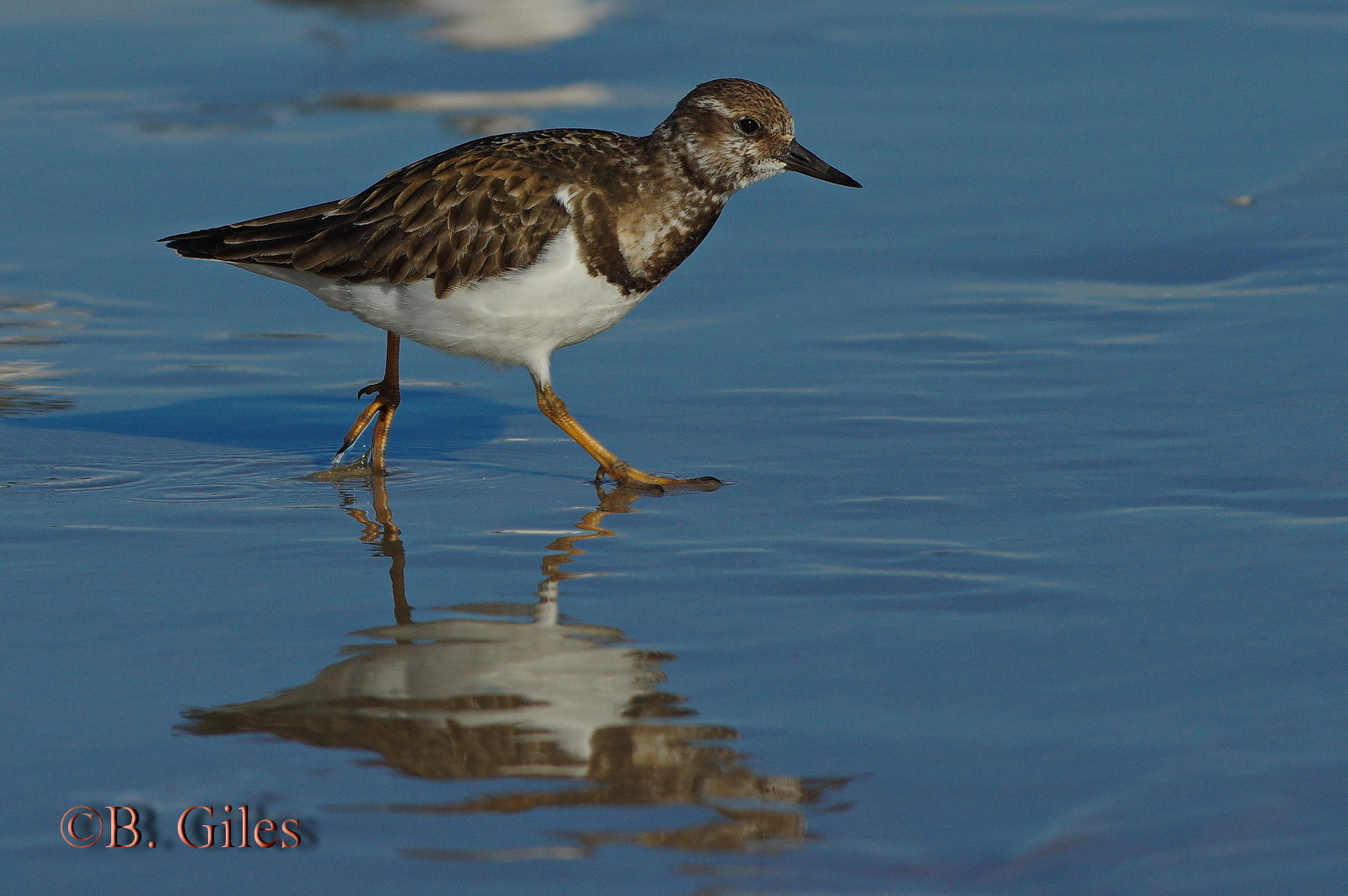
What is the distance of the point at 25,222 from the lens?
31.8 feet

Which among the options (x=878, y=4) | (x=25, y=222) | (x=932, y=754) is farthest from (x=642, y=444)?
(x=878, y=4)

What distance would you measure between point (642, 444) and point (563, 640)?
2.17m

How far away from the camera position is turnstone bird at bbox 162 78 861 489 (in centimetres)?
661

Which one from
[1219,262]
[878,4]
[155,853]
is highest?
[878,4]

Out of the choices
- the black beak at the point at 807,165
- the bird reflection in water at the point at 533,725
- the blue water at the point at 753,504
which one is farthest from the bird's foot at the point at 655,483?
the black beak at the point at 807,165

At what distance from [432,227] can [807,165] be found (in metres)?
1.58

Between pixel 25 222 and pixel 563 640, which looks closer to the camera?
pixel 563 640

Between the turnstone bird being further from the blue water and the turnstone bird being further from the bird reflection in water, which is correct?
the bird reflection in water

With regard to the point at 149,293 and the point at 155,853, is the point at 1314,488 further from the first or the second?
the point at 149,293

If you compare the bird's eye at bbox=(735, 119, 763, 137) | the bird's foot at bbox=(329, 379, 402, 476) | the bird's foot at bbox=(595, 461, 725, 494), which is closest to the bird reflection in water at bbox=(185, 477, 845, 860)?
the bird's foot at bbox=(595, 461, 725, 494)

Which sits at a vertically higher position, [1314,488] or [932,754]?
[1314,488]

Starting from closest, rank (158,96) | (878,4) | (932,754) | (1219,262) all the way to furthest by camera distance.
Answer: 1. (932,754)
2. (1219,262)
3. (158,96)
4. (878,4)

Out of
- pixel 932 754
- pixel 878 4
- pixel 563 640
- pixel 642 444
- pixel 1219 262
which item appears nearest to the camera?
pixel 932 754

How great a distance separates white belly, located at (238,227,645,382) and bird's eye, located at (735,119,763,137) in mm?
803
